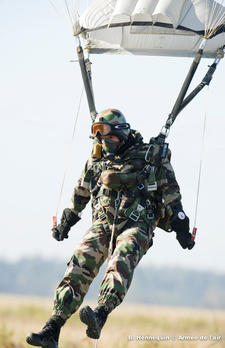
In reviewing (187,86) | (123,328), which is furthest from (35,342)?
(123,328)

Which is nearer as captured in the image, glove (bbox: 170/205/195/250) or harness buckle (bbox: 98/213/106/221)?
harness buckle (bbox: 98/213/106/221)

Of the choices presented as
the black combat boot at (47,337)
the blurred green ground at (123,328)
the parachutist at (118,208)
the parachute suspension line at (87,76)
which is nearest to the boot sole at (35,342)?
the black combat boot at (47,337)

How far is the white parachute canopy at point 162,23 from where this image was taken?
39.8 feet

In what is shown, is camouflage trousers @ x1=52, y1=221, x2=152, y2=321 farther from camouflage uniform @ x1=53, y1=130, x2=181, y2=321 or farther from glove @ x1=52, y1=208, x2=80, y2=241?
glove @ x1=52, y1=208, x2=80, y2=241

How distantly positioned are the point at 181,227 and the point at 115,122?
1638 millimetres

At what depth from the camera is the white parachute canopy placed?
1214cm

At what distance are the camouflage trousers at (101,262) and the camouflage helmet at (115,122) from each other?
1.17 m

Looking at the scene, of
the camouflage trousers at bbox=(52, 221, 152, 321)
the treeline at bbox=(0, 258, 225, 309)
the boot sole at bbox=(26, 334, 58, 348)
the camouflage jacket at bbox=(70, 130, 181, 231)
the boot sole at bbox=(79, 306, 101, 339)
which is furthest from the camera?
the treeline at bbox=(0, 258, 225, 309)

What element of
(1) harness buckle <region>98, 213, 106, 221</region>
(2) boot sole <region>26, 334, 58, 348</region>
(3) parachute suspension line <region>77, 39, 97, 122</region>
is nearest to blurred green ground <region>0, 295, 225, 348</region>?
(1) harness buckle <region>98, 213, 106, 221</region>

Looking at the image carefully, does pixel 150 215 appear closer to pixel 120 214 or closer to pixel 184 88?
pixel 120 214

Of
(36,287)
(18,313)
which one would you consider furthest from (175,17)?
(36,287)

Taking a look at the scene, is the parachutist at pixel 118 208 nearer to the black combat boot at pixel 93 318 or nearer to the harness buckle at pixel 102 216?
the harness buckle at pixel 102 216

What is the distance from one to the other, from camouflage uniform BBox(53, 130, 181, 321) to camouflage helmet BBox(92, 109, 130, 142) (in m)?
0.20

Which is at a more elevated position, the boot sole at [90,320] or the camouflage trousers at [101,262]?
the camouflage trousers at [101,262]
